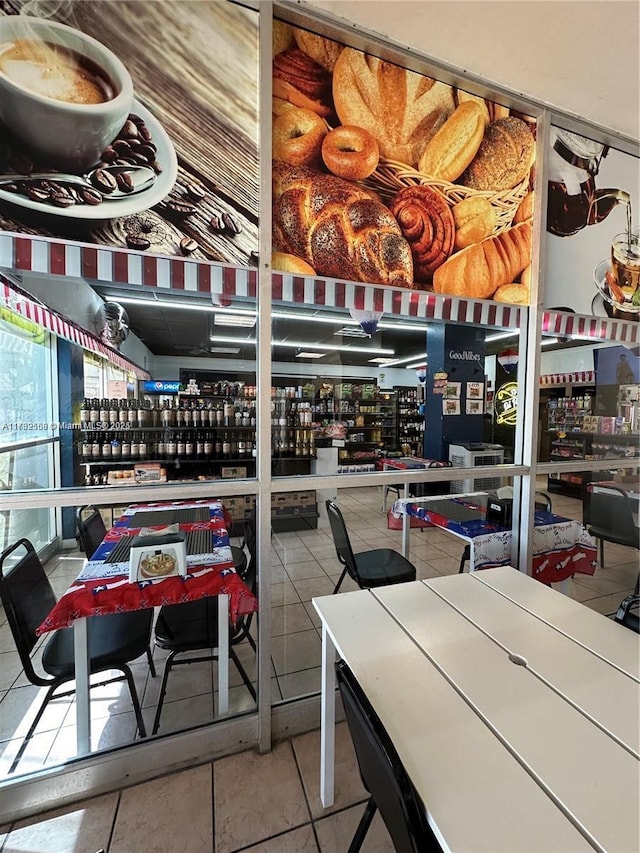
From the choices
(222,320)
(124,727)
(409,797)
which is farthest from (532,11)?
(124,727)

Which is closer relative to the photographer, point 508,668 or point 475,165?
point 508,668

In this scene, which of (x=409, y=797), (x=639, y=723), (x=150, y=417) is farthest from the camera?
(x=150, y=417)

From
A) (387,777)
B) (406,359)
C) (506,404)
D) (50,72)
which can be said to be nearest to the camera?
(387,777)

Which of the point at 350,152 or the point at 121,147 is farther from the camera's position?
the point at 350,152

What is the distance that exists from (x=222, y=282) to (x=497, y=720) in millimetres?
1842

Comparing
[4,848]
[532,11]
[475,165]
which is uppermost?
[532,11]

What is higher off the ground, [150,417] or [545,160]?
[545,160]

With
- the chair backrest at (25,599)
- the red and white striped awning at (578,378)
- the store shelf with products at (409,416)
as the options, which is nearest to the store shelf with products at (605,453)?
the red and white striped awning at (578,378)

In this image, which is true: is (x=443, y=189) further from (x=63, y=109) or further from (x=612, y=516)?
(x=612, y=516)

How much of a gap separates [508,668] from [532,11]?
2703mm

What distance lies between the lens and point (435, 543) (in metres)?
4.19

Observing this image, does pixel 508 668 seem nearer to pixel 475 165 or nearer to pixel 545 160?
pixel 475 165

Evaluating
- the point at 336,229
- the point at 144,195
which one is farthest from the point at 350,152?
the point at 144,195

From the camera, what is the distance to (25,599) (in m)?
1.57
